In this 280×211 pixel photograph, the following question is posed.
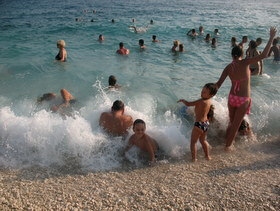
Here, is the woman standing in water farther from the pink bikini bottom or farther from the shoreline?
the shoreline

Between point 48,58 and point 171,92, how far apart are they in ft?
21.2

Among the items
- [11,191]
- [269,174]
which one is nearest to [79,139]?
[11,191]

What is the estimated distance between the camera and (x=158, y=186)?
13.0ft

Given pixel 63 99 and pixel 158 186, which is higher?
pixel 158 186

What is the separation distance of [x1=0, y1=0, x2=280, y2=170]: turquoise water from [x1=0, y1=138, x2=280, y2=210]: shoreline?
1.44 feet

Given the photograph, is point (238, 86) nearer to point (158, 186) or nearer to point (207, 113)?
point (207, 113)

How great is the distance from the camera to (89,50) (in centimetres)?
1309

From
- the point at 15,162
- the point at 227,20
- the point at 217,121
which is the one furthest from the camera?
the point at 227,20

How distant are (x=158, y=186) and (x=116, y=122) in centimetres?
177

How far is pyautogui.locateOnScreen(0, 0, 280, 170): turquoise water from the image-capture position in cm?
510

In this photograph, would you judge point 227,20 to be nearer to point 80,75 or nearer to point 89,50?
point 89,50

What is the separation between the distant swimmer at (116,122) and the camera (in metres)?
5.26

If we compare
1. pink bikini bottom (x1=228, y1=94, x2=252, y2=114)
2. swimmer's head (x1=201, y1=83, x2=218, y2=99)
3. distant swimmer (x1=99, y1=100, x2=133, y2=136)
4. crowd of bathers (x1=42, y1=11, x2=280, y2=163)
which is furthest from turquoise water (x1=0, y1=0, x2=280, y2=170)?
swimmer's head (x1=201, y1=83, x2=218, y2=99)

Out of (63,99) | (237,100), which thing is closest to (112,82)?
(63,99)
